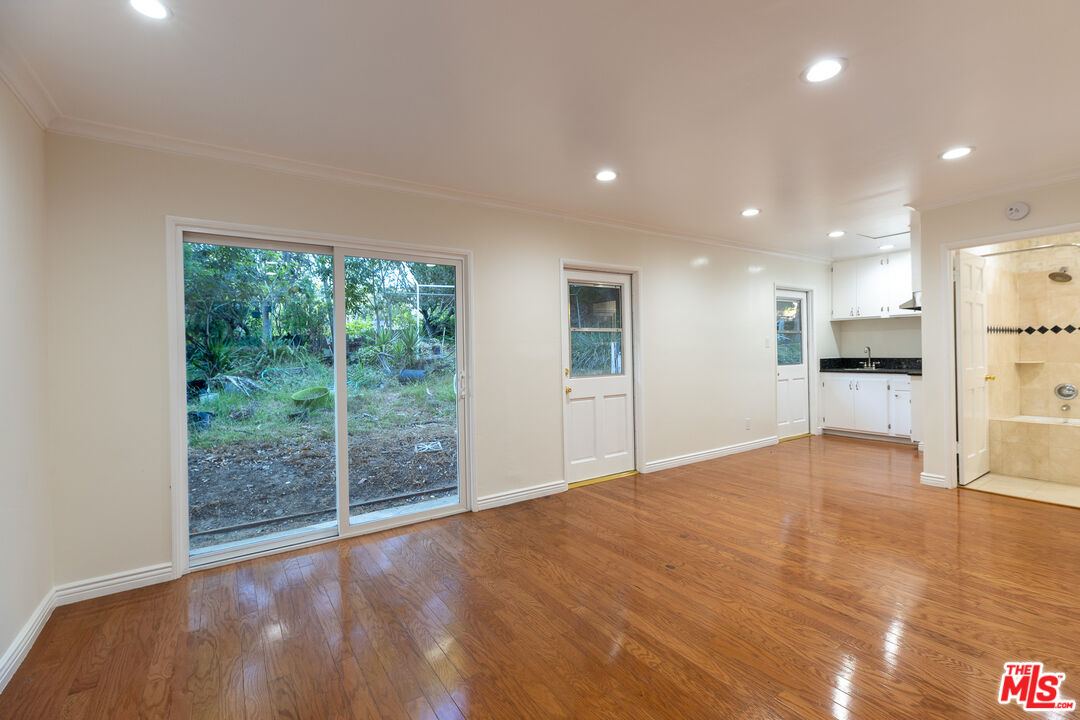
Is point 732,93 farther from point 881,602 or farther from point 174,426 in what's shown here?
point 174,426

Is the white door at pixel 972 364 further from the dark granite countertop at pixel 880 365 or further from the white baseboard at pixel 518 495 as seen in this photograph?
the white baseboard at pixel 518 495

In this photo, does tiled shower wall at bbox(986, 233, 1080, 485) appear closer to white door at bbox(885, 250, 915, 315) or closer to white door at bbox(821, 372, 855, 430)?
white door at bbox(885, 250, 915, 315)

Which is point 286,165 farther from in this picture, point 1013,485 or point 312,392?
point 1013,485

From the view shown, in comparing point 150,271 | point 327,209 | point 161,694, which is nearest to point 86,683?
point 161,694

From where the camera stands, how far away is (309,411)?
3248mm

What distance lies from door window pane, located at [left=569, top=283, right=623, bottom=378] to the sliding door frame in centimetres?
117

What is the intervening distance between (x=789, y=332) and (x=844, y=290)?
103 centimetres

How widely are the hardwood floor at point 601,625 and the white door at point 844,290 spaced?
11.7ft

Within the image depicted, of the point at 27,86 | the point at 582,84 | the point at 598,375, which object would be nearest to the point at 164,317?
the point at 27,86

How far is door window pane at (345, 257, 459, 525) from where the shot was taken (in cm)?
342

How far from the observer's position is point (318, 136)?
8.95ft

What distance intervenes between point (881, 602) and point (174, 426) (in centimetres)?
381

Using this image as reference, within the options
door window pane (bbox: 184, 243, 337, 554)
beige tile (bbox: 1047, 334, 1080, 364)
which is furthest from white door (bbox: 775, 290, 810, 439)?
door window pane (bbox: 184, 243, 337, 554)

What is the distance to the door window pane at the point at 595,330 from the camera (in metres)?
4.54
